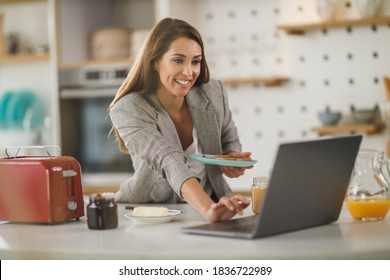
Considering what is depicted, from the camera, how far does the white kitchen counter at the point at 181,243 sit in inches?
60.0

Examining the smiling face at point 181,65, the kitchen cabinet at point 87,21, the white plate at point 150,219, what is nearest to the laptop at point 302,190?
the white plate at point 150,219

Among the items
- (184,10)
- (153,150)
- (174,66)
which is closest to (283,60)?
(184,10)

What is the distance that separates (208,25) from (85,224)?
2890 mm

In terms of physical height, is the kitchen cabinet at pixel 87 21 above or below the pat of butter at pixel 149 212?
above

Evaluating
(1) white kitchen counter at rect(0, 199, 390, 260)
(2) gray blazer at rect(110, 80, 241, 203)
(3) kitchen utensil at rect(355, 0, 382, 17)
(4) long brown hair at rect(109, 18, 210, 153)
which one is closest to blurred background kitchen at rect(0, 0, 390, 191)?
(3) kitchen utensil at rect(355, 0, 382, 17)

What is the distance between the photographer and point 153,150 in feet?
7.19

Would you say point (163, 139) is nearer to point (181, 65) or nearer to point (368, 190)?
point (181, 65)

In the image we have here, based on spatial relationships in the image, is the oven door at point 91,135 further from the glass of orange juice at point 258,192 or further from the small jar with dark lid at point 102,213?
the small jar with dark lid at point 102,213

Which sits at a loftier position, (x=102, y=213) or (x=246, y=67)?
(x=246, y=67)

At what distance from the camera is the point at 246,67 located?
4.57 meters

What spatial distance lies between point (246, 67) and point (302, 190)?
2879 mm

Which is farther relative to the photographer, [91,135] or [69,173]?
[91,135]

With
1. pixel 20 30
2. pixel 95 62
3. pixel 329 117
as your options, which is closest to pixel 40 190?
pixel 329 117

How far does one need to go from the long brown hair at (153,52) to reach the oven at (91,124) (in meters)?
2.13
